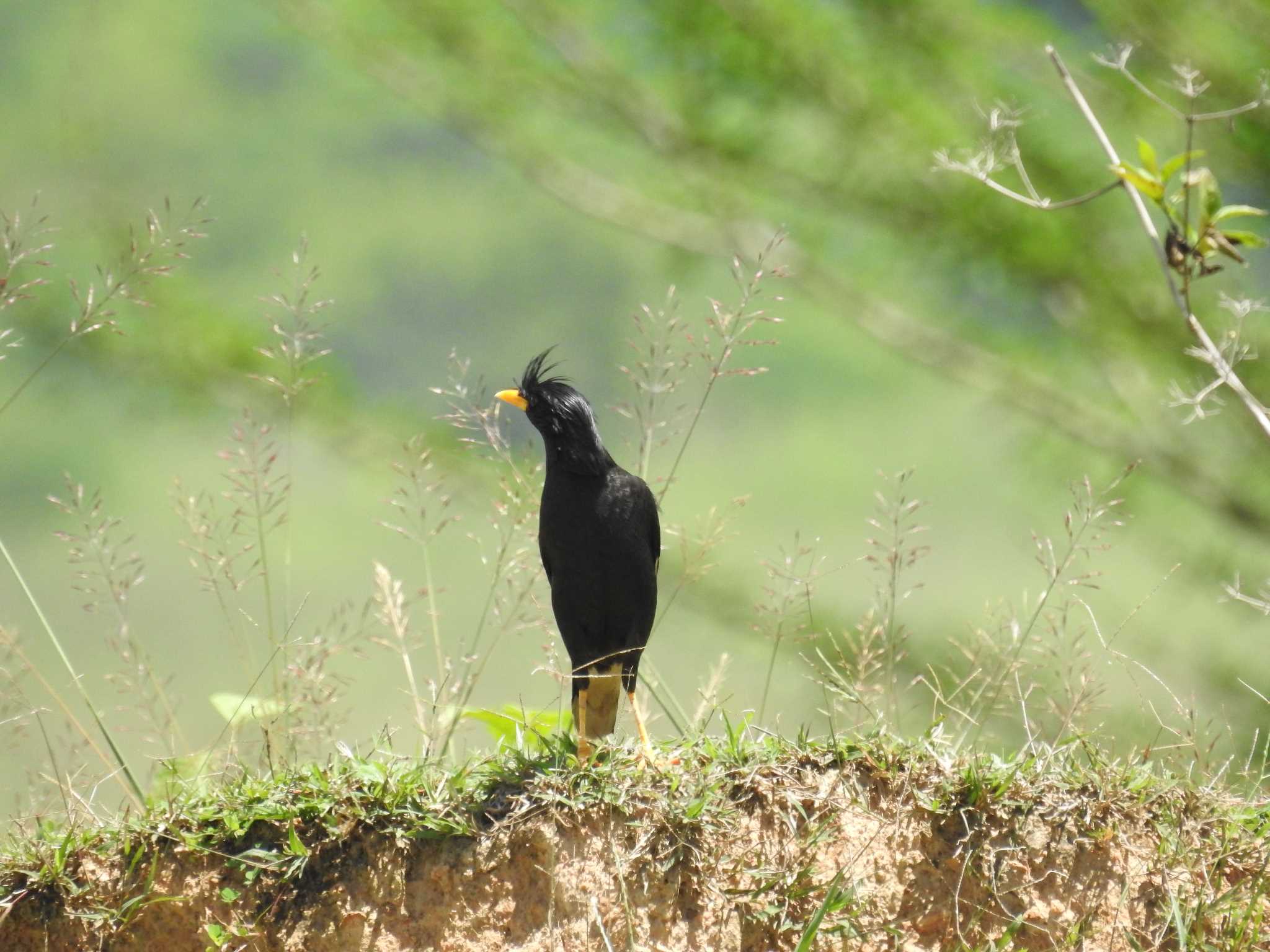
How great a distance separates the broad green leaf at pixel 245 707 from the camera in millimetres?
3058

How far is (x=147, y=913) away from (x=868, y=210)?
6931mm

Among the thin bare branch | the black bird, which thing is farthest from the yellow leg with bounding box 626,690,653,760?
the thin bare branch

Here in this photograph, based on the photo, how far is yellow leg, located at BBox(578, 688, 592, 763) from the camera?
3.06m

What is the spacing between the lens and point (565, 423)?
12.0 ft

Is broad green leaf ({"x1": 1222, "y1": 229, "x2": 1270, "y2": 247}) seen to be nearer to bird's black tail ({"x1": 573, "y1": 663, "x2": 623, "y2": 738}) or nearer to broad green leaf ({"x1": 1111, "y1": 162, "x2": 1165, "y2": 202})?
broad green leaf ({"x1": 1111, "y1": 162, "x2": 1165, "y2": 202})

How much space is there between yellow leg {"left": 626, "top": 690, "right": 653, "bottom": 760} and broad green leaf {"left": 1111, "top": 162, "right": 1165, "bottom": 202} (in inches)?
66.4

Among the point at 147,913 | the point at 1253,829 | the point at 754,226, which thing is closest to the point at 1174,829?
the point at 1253,829

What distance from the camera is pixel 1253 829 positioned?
2811 mm

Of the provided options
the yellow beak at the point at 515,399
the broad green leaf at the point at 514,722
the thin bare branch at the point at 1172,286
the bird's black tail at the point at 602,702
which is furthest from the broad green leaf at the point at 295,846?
the thin bare branch at the point at 1172,286

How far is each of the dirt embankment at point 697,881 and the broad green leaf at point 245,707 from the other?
0.40 meters

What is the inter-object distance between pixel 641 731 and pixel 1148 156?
1897 mm

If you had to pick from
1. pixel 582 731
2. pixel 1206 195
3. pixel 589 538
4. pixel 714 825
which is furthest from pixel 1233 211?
pixel 582 731

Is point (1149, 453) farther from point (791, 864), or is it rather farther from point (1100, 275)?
point (791, 864)

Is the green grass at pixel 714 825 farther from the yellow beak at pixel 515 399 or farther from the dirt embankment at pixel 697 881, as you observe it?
the yellow beak at pixel 515 399
